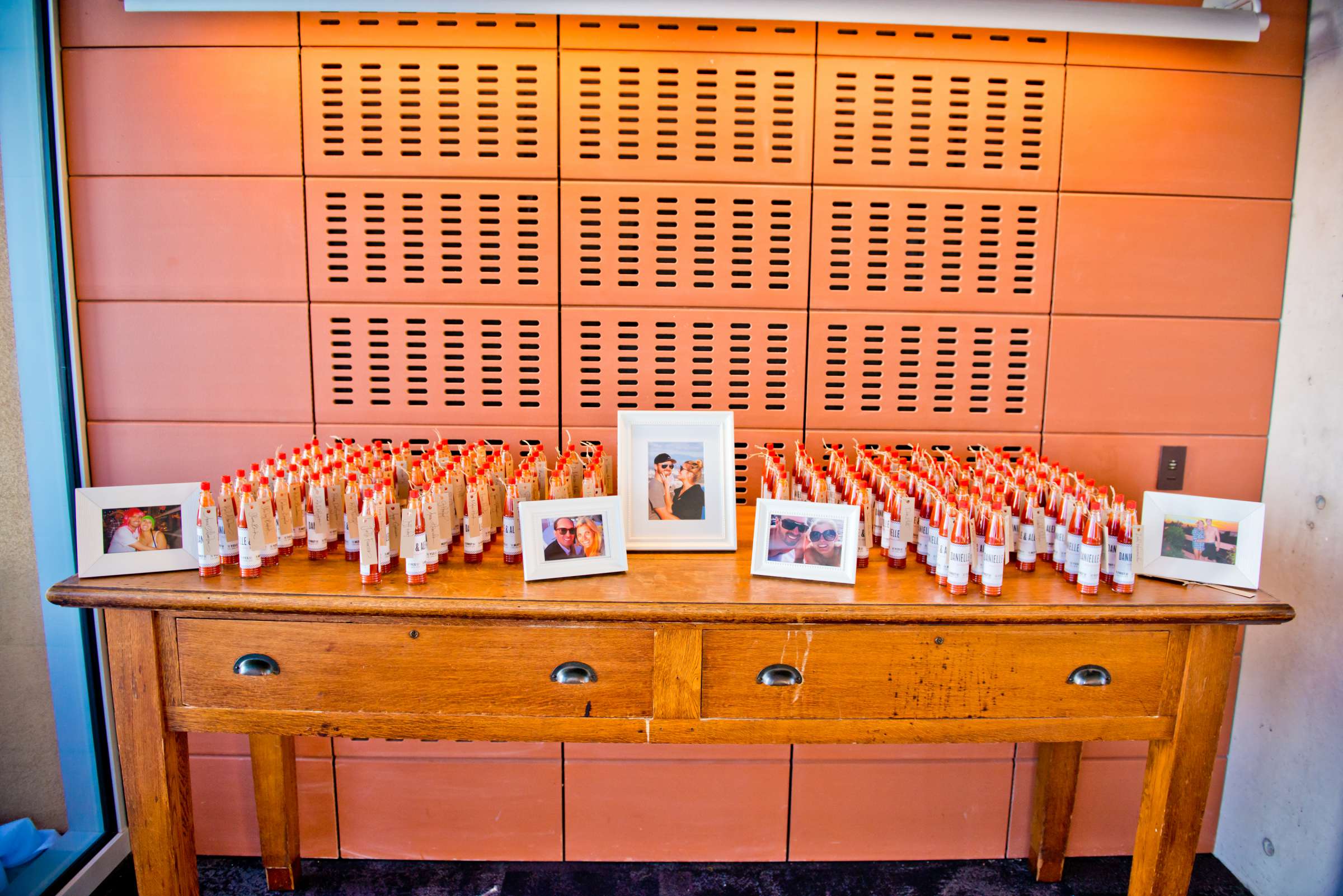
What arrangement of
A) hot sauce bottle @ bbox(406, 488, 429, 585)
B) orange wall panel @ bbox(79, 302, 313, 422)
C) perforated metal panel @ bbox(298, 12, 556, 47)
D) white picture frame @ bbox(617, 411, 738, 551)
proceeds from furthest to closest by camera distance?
orange wall panel @ bbox(79, 302, 313, 422)
perforated metal panel @ bbox(298, 12, 556, 47)
white picture frame @ bbox(617, 411, 738, 551)
hot sauce bottle @ bbox(406, 488, 429, 585)

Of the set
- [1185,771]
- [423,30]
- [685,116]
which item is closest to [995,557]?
[1185,771]

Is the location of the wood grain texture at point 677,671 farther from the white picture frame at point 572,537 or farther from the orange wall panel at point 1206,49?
the orange wall panel at point 1206,49

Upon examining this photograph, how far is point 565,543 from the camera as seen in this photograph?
66.2 inches

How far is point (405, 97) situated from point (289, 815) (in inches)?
87.0

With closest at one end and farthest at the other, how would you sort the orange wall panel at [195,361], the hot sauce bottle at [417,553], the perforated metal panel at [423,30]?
the hot sauce bottle at [417,553], the perforated metal panel at [423,30], the orange wall panel at [195,361]

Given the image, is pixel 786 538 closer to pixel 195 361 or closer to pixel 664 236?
pixel 664 236

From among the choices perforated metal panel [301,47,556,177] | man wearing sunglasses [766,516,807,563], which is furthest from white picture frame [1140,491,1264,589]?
perforated metal panel [301,47,556,177]

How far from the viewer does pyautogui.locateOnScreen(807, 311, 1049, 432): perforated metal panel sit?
2.28 metres

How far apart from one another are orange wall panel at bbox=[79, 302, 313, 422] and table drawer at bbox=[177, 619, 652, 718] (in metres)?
0.92

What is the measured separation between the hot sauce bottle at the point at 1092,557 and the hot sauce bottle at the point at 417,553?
148cm

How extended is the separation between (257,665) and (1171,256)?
9.06ft

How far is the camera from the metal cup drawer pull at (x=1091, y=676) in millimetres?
1600

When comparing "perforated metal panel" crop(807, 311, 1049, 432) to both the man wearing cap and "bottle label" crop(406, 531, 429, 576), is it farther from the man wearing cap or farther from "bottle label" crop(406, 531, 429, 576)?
"bottle label" crop(406, 531, 429, 576)

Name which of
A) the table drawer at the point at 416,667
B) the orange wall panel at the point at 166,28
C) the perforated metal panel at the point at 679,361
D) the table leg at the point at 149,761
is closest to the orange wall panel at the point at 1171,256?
the perforated metal panel at the point at 679,361
